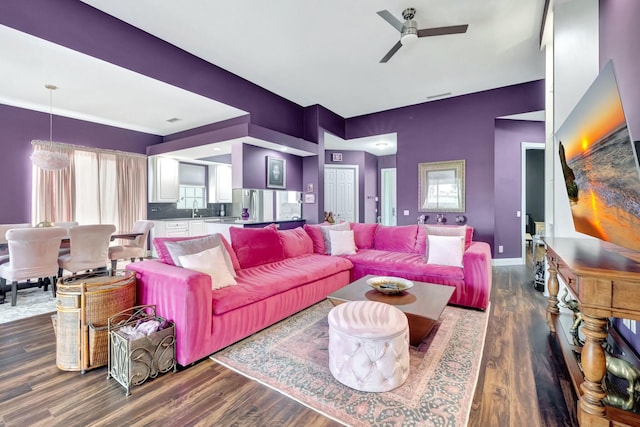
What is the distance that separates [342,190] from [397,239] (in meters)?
3.63

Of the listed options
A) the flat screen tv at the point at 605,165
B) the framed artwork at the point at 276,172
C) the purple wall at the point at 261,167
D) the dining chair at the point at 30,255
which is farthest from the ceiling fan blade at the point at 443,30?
the dining chair at the point at 30,255

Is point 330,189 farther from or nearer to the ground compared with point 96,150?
nearer to the ground

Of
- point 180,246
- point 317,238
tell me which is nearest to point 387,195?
point 317,238

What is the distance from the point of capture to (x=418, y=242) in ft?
13.3

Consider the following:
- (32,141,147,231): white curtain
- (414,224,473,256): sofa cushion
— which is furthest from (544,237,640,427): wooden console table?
(32,141,147,231): white curtain

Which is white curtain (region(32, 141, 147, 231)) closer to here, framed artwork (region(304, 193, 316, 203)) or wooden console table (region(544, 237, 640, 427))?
framed artwork (region(304, 193, 316, 203))

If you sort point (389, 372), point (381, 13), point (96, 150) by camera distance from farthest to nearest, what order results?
1. point (96, 150)
2. point (381, 13)
3. point (389, 372)

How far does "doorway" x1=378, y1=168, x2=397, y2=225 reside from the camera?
8.60m

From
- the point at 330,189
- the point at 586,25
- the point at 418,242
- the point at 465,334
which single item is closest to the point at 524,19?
the point at 586,25

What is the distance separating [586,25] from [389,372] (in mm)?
3525

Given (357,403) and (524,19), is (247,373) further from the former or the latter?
(524,19)

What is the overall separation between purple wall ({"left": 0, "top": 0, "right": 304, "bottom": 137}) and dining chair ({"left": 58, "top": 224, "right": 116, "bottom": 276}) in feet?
7.03

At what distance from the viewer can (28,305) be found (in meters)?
3.33

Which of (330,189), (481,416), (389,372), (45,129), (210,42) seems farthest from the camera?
(330,189)
